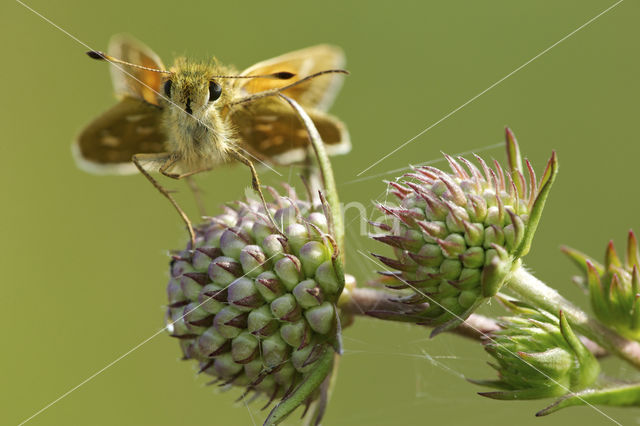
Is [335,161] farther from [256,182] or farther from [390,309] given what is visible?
[390,309]

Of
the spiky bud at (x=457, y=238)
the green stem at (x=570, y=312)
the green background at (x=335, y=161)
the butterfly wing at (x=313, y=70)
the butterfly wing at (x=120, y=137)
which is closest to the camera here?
the spiky bud at (x=457, y=238)

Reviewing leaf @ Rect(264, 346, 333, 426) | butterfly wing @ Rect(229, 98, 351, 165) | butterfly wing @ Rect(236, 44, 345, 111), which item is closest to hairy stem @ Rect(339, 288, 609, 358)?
leaf @ Rect(264, 346, 333, 426)

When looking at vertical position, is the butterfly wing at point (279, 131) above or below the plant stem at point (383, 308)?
above

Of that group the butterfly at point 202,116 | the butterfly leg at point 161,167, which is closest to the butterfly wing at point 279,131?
the butterfly at point 202,116

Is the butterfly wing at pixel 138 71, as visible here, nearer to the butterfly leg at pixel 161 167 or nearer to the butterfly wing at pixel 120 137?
the butterfly wing at pixel 120 137

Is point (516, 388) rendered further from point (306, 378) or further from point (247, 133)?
point (247, 133)

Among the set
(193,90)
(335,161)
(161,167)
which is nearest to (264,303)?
(161,167)
